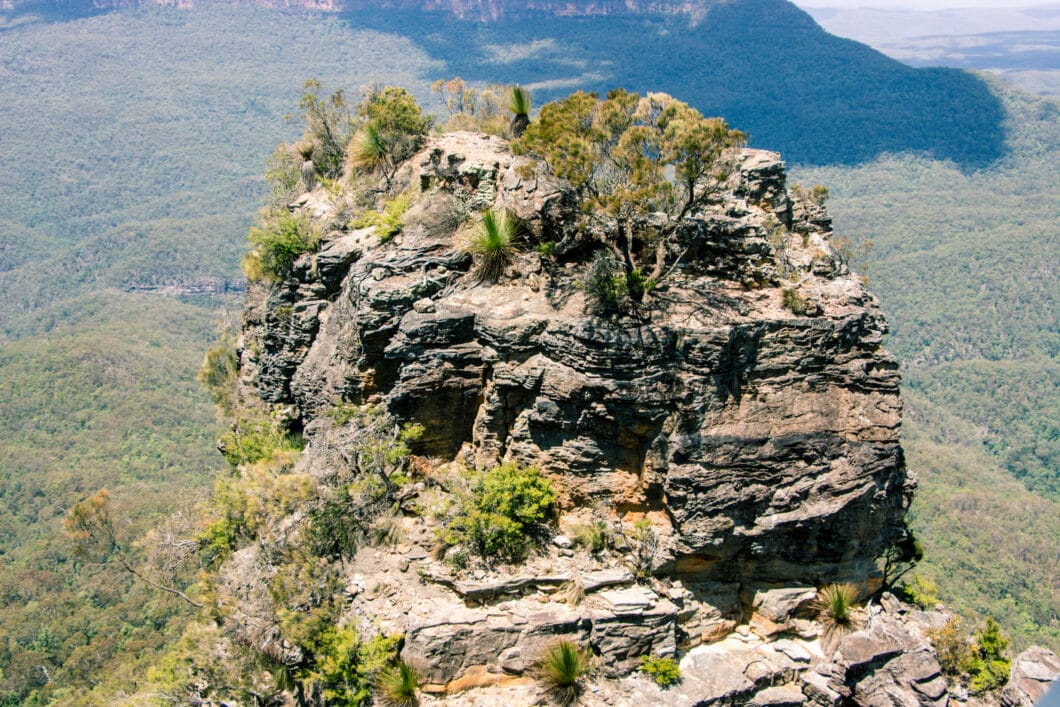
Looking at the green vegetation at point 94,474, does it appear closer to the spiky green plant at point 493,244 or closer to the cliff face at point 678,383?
the cliff face at point 678,383

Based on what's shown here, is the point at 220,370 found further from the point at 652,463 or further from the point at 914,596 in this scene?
the point at 914,596

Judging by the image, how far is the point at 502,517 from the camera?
1311 cm

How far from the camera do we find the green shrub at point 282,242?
18734 mm

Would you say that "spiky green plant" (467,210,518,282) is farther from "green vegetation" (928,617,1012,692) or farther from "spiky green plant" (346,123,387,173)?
"green vegetation" (928,617,1012,692)

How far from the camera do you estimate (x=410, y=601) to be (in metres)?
13.0

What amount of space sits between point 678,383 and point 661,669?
15.6ft

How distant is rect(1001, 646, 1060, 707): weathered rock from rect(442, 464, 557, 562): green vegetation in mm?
9244

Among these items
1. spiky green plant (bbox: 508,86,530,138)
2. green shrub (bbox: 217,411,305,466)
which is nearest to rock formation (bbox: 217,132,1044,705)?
spiky green plant (bbox: 508,86,530,138)

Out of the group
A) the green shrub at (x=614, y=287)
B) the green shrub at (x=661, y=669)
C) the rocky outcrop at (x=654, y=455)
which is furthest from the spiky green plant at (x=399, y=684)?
the green shrub at (x=614, y=287)

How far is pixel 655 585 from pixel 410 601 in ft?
13.9

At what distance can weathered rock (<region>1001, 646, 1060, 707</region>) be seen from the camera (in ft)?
45.8

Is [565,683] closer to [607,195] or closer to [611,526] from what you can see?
[611,526]

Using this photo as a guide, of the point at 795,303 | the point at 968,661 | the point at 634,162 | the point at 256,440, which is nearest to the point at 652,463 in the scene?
the point at 795,303

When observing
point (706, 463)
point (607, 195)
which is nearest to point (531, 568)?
point (706, 463)
